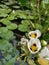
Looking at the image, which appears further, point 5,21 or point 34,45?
point 5,21

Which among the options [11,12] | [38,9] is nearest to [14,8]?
[11,12]

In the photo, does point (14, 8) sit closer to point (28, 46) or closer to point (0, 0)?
point (0, 0)

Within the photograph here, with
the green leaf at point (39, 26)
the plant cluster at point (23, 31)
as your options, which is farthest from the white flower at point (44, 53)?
the green leaf at point (39, 26)

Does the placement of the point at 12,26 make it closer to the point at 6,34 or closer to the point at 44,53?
the point at 6,34

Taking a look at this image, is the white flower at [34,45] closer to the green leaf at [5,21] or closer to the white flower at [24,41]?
the white flower at [24,41]

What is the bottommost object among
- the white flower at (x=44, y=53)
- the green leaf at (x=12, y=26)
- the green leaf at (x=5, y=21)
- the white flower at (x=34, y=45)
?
the white flower at (x=44, y=53)

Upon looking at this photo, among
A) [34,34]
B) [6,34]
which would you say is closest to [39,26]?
[34,34]

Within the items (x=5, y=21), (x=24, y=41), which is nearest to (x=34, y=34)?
(x=24, y=41)

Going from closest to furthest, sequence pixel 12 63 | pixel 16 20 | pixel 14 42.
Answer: pixel 12 63 → pixel 14 42 → pixel 16 20

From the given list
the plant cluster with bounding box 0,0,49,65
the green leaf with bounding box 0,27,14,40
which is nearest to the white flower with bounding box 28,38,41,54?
the plant cluster with bounding box 0,0,49,65
